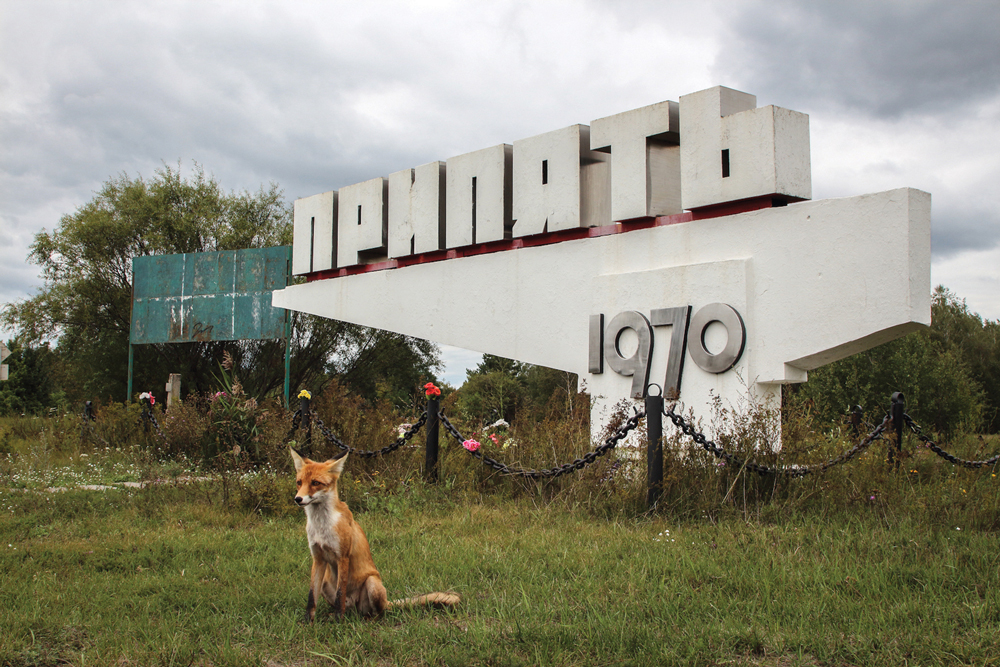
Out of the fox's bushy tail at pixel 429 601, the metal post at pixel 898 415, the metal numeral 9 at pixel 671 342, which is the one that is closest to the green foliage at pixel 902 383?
the metal numeral 9 at pixel 671 342

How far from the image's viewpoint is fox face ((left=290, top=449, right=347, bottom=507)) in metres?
4.02

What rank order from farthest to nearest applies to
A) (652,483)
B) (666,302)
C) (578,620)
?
(666,302) → (652,483) → (578,620)

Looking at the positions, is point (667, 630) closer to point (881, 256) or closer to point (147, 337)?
point (881, 256)

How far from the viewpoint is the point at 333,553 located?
13.2ft

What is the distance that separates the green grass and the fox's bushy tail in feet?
0.20

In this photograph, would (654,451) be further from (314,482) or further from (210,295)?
(210,295)

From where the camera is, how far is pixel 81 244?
22.4 metres

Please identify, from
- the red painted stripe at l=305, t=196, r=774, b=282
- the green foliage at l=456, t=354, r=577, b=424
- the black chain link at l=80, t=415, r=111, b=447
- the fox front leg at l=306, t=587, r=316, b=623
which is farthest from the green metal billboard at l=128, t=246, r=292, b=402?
the fox front leg at l=306, t=587, r=316, b=623

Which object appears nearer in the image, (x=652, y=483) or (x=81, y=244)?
(x=652, y=483)

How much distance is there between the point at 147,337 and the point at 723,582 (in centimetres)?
1468

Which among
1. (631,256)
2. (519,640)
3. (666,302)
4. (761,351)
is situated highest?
(631,256)

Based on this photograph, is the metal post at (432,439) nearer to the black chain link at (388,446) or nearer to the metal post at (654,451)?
the black chain link at (388,446)

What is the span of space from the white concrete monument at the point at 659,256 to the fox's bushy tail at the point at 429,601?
390 centimetres

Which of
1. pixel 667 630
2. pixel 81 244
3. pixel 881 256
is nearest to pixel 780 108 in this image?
pixel 881 256
